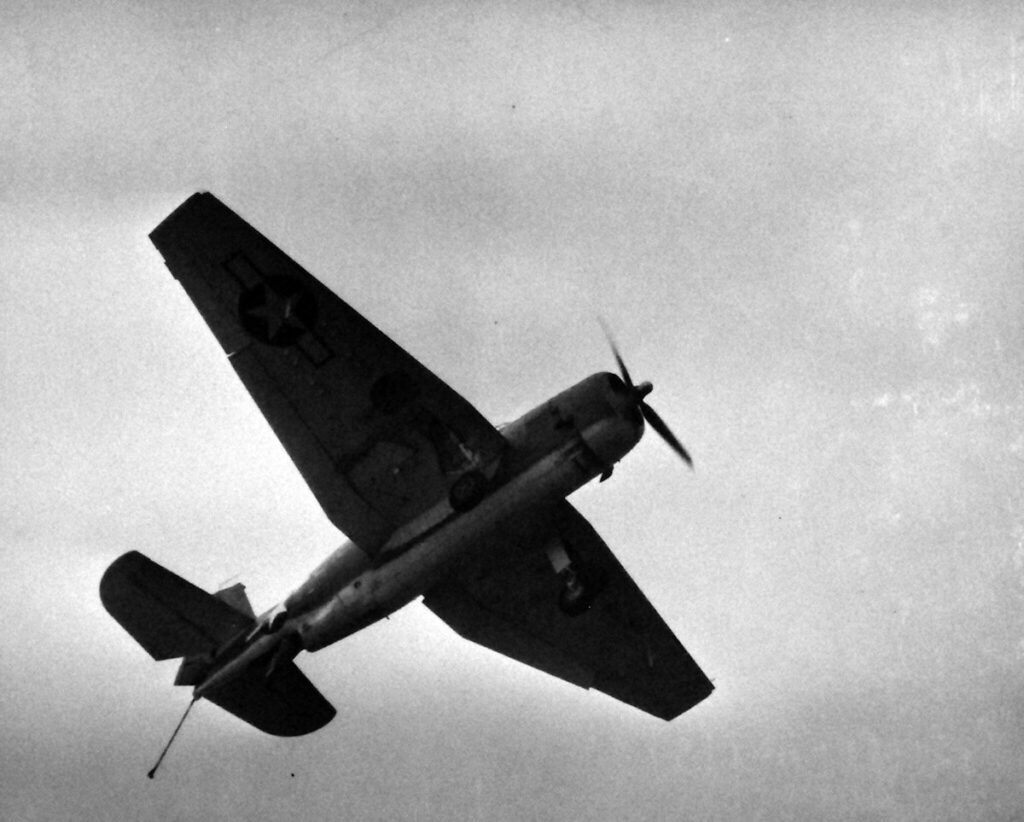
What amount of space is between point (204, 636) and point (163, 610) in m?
1.04

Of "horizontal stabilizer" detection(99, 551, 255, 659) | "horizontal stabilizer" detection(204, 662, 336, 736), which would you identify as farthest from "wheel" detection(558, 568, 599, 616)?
"horizontal stabilizer" detection(99, 551, 255, 659)

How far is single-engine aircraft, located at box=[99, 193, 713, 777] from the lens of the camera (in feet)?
78.8

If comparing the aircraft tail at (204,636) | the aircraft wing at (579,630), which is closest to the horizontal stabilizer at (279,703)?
the aircraft tail at (204,636)

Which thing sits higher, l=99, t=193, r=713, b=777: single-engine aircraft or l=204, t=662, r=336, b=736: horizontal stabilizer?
l=99, t=193, r=713, b=777: single-engine aircraft

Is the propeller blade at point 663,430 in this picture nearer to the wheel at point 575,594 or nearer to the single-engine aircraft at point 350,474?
the single-engine aircraft at point 350,474

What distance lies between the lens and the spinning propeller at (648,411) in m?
23.9

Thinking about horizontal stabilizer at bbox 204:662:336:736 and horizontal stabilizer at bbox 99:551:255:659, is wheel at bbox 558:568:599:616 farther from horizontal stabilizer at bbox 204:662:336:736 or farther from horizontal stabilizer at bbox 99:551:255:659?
horizontal stabilizer at bbox 99:551:255:659

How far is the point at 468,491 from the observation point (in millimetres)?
24125

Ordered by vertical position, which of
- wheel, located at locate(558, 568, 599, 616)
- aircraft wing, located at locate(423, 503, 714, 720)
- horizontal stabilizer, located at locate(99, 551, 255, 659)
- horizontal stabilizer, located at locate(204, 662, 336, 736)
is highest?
horizontal stabilizer, located at locate(99, 551, 255, 659)

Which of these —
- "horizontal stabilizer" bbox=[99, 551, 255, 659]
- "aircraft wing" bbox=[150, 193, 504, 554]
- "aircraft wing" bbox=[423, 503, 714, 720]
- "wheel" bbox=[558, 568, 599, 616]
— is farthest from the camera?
"aircraft wing" bbox=[423, 503, 714, 720]

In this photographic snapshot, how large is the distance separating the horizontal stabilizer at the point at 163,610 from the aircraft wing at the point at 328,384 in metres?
3.52

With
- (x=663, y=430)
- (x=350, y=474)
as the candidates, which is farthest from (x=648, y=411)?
(x=350, y=474)

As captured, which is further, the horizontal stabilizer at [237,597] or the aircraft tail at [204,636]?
the horizontal stabilizer at [237,597]

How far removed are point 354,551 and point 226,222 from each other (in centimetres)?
723
